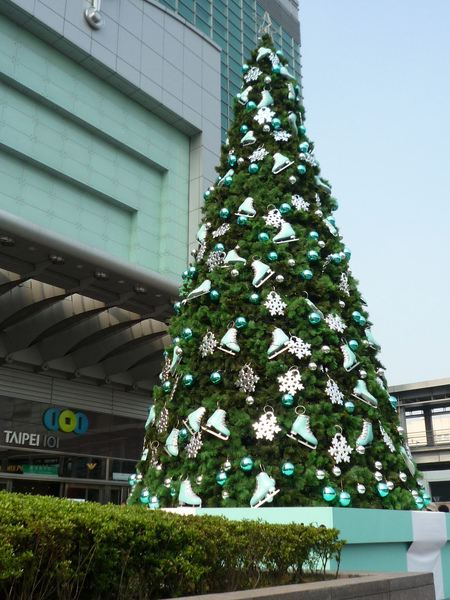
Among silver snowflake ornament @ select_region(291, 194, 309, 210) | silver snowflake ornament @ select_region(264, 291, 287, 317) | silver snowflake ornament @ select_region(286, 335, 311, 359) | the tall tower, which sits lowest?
silver snowflake ornament @ select_region(286, 335, 311, 359)

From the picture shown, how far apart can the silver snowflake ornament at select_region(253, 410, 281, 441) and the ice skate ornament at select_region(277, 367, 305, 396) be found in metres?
0.31

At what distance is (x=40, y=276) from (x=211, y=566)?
11.8 meters

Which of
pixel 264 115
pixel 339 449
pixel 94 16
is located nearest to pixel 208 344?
pixel 339 449

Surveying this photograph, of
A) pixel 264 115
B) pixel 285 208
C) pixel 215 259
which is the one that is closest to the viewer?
pixel 285 208

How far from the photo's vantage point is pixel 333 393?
6.19m

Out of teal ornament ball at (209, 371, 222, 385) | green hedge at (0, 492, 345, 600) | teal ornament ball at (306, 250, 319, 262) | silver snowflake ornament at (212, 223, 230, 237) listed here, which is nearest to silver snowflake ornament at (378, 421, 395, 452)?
teal ornament ball at (209, 371, 222, 385)

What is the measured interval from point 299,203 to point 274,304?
5.43 feet

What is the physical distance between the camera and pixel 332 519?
5.27 meters

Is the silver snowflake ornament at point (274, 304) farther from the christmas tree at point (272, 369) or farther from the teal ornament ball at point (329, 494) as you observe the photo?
the teal ornament ball at point (329, 494)

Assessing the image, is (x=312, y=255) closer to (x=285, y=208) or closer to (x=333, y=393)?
(x=285, y=208)

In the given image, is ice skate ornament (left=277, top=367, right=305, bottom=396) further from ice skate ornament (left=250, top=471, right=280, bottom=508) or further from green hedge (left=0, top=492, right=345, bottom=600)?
green hedge (left=0, top=492, right=345, bottom=600)

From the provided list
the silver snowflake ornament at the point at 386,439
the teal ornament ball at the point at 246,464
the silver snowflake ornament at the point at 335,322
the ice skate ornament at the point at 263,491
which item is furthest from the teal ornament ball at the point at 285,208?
the ice skate ornament at the point at 263,491

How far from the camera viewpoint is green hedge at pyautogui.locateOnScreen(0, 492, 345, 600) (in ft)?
9.36

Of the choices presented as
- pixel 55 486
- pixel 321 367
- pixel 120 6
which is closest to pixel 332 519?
pixel 321 367
